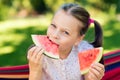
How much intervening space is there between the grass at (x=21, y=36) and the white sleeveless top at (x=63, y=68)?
8.12 feet

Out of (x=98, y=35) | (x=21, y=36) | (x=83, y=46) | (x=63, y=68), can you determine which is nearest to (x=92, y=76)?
(x=63, y=68)

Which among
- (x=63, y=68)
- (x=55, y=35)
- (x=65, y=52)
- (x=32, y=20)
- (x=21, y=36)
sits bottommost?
(x=32, y=20)

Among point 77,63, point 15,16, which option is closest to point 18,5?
point 15,16

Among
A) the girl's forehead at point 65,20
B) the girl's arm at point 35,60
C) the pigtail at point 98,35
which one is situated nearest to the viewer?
the girl's arm at point 35,60

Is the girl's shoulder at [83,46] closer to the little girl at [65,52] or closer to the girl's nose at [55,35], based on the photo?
the little girl at [65,52]

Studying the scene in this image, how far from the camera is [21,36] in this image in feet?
20.3

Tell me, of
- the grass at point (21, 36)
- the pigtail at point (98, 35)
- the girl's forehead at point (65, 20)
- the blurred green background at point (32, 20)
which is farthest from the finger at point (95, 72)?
the blurred green background at point (32, 20)

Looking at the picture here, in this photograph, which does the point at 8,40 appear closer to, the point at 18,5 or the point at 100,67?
the point at 18,5

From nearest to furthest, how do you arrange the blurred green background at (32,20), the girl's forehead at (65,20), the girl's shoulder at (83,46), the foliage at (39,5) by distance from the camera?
the girl's forehead at (65,20) < the girl's shoulder at (83,46) < the blurred green background at (32,20) < the foliage at (39,5)

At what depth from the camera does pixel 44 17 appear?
24.5 ft

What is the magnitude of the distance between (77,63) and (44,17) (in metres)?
5.08

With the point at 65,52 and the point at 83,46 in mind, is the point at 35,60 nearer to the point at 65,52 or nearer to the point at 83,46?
the point at 65,52

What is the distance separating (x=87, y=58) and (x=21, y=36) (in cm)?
391

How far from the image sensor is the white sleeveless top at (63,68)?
2.33 m
